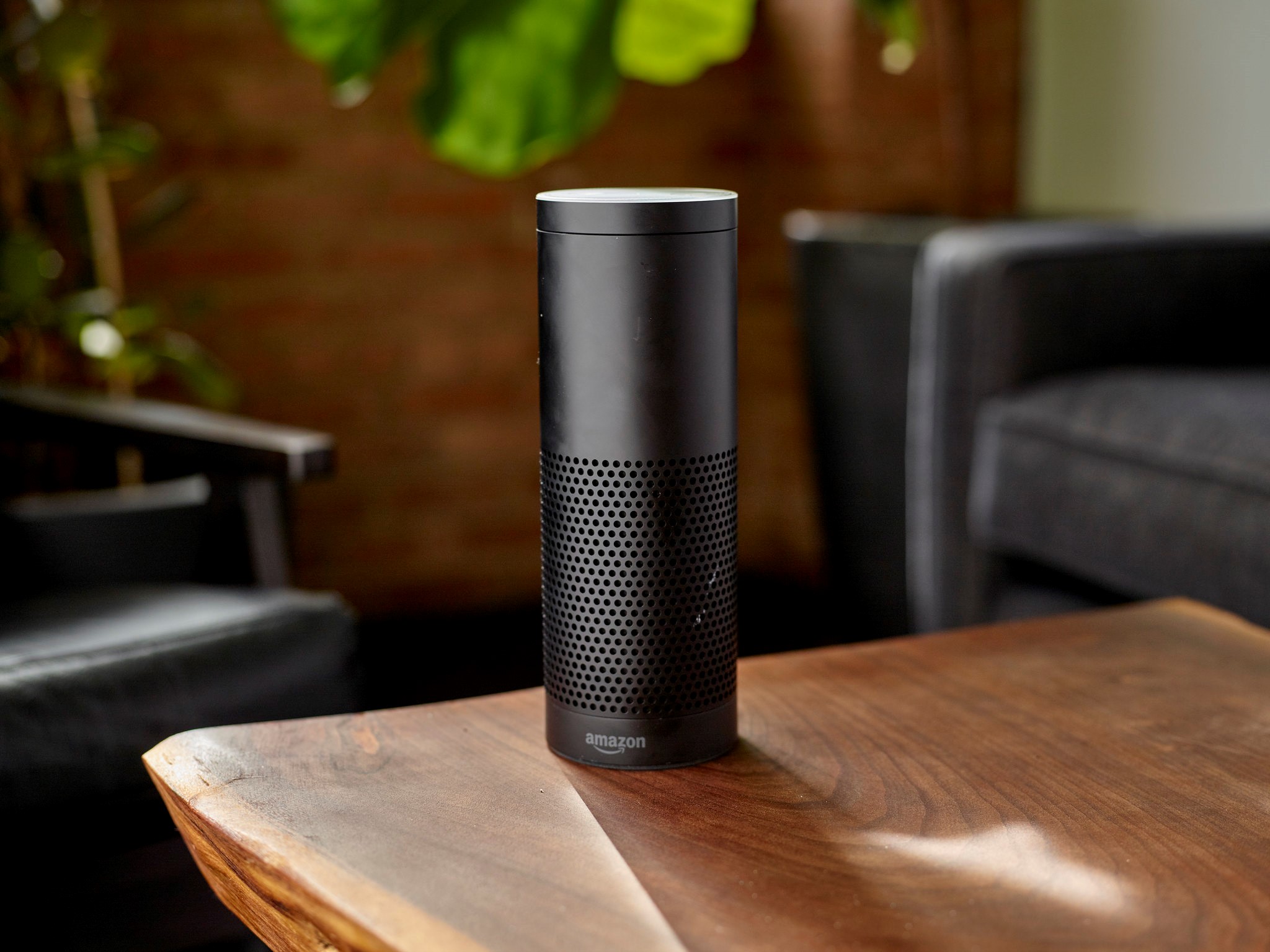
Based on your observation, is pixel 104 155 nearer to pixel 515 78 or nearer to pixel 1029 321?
pixel 515 78

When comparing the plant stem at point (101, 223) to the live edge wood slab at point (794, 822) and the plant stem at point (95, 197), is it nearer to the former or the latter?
the plant stem at point (95, 197)

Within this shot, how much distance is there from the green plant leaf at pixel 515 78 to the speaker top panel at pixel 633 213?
110 cm

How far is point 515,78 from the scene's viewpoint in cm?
164

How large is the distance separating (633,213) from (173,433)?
816 mm

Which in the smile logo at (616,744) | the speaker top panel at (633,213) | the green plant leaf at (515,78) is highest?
the green plant leaf at (515,78)

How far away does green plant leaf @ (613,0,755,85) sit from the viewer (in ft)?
5.86

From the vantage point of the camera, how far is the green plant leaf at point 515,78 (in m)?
1.61

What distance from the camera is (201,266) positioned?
235 cm

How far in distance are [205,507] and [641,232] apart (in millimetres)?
893

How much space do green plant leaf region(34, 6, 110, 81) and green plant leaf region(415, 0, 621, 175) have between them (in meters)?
0.40

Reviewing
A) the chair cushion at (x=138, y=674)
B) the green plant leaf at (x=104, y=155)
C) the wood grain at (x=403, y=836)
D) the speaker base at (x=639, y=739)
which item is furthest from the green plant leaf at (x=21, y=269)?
the speaker base at (x=639, y=739)

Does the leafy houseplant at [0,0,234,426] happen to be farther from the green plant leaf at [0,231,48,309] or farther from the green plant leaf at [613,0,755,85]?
the green plant leaf at [613,0,755,85]

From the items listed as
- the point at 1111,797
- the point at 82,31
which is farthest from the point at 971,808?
the point at 82,31

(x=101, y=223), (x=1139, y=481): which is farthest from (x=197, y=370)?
(x=1139, y=481)
